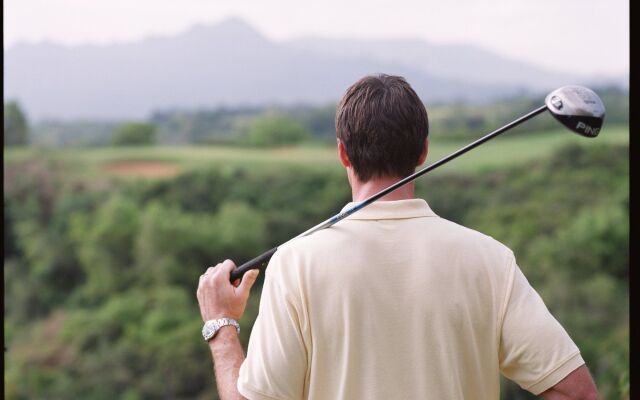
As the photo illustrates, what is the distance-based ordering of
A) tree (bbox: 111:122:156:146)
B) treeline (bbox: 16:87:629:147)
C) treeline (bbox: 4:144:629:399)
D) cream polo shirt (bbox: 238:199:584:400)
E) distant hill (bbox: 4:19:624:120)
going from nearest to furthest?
cream polo shirt (bbox: 238:199:584:400) < treeline (bbox: 4:144:629:399) < treeline (bbox: 16:87:629:147) < tree (bbox: 111:122:156:146) < distant hill (bbox: 4:19:624:120)

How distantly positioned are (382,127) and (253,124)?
14.4 meters

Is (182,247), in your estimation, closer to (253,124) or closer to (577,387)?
(253,124)

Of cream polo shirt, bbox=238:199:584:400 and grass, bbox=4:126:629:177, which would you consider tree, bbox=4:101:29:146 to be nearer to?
grass, bbox=4:126:629:177

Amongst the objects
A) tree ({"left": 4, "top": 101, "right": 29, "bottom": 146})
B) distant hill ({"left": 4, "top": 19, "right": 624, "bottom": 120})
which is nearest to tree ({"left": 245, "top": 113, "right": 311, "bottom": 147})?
distant hill ({"left": 4, "top": 19, "right": 624, "bottom": 120})

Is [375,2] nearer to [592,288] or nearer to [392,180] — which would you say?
[592,288]

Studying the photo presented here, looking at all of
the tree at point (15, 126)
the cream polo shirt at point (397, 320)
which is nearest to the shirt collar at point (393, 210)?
the cream polo shirt at point (397, 320)

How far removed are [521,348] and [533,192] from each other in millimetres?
12525

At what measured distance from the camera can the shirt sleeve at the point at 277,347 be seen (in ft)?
4.52

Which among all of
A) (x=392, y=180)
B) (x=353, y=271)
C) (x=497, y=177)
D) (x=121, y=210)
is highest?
(x=392, y=180)

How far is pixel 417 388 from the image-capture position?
137 cm

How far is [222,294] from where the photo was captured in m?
1.57

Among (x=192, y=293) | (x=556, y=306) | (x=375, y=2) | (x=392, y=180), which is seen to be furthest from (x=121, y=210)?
(x=392, y=180)

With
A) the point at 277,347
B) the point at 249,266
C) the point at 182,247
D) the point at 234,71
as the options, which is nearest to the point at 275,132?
the point at 234,71

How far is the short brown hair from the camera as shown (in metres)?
1.43
